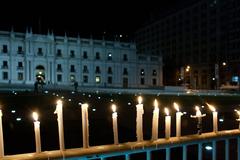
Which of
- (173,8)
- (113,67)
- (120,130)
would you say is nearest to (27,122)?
(120,130)

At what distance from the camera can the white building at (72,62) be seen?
8231cm

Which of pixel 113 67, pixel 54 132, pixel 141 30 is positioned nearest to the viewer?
pixel 54 132

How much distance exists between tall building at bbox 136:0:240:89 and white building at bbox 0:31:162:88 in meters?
13.3

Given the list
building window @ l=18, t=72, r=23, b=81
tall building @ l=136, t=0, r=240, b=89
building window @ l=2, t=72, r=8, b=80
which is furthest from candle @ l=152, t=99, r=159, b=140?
tall building @ l=136, t=0, r=240, b=89

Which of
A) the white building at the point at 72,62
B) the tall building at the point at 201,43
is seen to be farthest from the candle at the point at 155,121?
the tall building at the point at 201,43

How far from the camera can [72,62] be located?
8975 cm

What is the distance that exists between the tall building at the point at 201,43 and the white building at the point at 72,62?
13286mm

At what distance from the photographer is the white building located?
82.3 meters

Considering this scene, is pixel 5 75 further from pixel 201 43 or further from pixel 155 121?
pixel 155 121

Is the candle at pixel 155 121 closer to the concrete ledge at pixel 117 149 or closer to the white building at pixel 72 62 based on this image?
the concrete ledge at pixel 117 149

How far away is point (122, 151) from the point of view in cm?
436

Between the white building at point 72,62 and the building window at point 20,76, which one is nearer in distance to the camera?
the white building at point 72,62

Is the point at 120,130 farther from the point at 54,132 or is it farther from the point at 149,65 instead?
the point at 149,65

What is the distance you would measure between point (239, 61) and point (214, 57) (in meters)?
10.9
